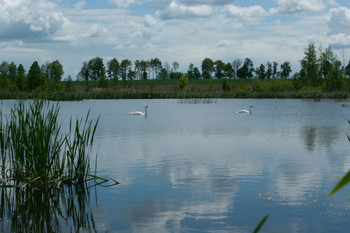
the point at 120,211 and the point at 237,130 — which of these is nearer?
the point at 120,211

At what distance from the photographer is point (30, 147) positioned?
27.1ft

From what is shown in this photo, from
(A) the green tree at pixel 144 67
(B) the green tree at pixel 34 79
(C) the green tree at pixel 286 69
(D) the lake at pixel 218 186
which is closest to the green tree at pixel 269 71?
(C) the green tree at pixel 286 69

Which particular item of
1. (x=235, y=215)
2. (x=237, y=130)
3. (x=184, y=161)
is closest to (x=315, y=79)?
(x=237, y=130)

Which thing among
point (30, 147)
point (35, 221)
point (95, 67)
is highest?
point (95, 67)

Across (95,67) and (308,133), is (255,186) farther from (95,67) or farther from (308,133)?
(95,67)

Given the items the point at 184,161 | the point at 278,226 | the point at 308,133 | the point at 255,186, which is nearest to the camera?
the point at 278,226

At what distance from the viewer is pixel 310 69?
7844cm

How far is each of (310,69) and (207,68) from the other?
7499 centimetres

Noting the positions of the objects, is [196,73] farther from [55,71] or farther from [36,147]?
[36,147]

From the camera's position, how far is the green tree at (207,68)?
494ft

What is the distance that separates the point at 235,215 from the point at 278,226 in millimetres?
813

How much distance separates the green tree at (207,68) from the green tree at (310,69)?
7150 centimetres

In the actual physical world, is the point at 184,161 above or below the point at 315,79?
below

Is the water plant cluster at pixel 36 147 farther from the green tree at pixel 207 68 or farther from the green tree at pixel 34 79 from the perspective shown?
the green tree at pixel 207 68
